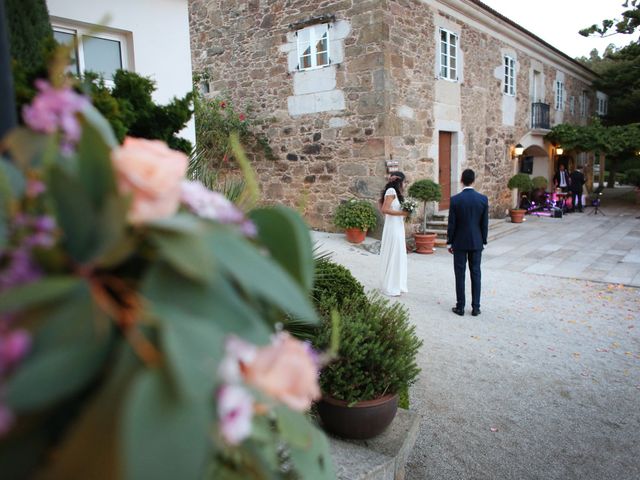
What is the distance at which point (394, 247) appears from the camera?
6988 millimetres

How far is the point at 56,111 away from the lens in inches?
23.9

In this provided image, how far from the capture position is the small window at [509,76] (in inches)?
553

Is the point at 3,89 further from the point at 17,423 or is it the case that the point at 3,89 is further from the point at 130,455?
the point at 130,455

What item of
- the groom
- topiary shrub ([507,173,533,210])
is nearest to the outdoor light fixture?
topiary shrub ([507,173,533,210])

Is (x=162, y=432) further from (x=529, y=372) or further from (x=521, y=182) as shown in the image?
(x=521, y=182)

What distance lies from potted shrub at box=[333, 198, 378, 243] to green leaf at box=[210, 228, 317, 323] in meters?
9.14

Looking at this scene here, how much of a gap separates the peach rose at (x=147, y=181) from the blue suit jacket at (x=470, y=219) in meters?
5.81

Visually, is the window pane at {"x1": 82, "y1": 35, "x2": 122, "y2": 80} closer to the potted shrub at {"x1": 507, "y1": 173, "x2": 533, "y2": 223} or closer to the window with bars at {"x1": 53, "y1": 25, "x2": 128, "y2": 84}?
the window with bars at {"x1": 53, "y1": 25, "x2": 128, "y2": 84}

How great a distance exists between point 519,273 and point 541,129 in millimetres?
9742

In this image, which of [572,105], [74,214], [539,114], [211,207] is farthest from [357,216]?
[572,105]

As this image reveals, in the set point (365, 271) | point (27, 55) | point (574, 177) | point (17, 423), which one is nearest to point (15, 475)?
point (17, 423)

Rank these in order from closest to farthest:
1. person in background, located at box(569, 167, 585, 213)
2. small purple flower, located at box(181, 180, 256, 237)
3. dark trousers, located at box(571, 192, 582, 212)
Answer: small purple flower, located at box(181, 180, 256, 237)
person in background, located at box(569, 167, 585, 213)
dark trousers, located at box(571, 192, 582, 212)

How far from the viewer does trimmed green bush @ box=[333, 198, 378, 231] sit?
9.72 meters

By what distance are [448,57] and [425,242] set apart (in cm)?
473
